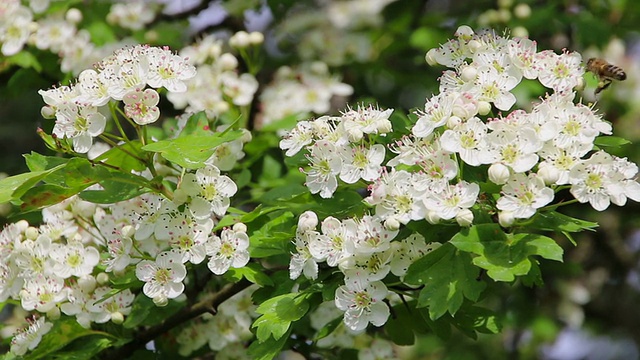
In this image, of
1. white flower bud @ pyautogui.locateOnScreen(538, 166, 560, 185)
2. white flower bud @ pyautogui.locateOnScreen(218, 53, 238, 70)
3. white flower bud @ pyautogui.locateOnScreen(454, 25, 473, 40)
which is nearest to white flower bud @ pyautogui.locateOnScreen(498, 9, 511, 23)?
white flower bud @ pyautogui.locateOnScreen(218, 53, 238, 70)

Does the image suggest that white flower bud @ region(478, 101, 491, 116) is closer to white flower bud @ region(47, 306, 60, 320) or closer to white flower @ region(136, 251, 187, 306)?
white flower @ region(136, 251, 187, 306)

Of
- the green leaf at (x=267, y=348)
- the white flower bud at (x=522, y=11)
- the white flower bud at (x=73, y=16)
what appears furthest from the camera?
the white flower bud at (x=522, y=11)

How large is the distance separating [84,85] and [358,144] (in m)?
0.80

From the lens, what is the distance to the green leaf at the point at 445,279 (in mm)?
2262

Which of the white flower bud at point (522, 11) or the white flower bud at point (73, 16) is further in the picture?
the white flower bud at point (522, 11)

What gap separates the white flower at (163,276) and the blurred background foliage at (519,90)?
1563 millimetres

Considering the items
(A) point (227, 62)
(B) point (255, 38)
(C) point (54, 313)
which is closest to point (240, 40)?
(B) point (255, 38)

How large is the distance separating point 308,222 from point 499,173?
0.54 meters

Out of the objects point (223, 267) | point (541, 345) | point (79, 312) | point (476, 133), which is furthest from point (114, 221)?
point (541, 345)

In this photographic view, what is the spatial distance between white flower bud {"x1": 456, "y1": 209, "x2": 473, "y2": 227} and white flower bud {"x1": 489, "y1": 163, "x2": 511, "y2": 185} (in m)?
0.11

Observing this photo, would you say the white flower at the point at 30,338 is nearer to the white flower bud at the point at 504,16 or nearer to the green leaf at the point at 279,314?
the green leaf at the point at 279,314

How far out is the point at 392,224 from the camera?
223cm

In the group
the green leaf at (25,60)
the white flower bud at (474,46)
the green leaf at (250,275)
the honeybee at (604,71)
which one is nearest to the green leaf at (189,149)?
the green leaf at (250,275)

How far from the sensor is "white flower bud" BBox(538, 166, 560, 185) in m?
2.19
